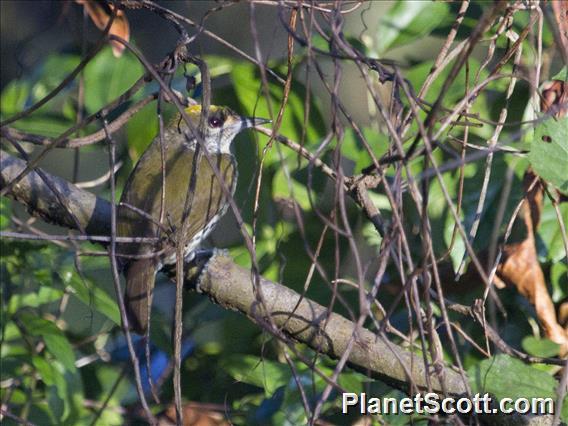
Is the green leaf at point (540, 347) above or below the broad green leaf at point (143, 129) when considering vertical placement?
below

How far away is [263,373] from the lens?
2602 millimetres

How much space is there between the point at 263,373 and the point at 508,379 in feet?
2.68

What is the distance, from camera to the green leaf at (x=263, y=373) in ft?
8.88

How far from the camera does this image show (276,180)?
3049mm

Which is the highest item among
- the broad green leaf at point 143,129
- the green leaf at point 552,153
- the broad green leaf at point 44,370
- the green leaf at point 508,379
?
the broad green leaf at point 143,129

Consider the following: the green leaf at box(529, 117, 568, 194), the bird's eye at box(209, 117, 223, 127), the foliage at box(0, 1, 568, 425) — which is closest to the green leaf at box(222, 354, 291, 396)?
the foliage at box(0, 1, 568, 425)

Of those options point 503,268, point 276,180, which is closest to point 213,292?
point 276,180

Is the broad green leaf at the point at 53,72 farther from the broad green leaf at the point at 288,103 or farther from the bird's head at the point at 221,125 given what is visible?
the broad green leaf at the point at 288,103

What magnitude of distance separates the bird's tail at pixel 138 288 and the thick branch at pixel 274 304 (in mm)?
228

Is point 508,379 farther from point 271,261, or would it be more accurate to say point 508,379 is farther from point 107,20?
point 107,20

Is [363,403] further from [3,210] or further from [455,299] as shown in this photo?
[3,210]

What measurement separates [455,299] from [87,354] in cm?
149

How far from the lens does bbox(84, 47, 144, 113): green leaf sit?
11.2ft

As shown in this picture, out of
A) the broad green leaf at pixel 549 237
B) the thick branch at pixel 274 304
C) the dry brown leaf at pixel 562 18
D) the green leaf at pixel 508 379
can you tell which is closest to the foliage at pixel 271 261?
the broad green leaf at pixel 549 237
